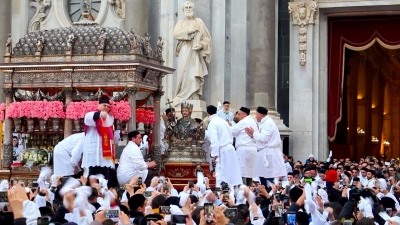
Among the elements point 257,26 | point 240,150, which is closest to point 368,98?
point 257,26

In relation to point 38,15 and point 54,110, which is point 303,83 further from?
point 54,110

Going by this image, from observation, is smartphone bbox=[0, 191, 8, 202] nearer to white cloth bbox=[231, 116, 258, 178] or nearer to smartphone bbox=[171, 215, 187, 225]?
smartphone bbox=[171, 215, 187, 225]

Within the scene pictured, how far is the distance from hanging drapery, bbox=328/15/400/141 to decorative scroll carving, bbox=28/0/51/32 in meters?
8.46

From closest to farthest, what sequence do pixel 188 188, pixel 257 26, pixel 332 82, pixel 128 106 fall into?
pixel 188 188
pixel 128 106
pixel 257 26
pixel 332 82

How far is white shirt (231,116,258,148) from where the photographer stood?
1995cm

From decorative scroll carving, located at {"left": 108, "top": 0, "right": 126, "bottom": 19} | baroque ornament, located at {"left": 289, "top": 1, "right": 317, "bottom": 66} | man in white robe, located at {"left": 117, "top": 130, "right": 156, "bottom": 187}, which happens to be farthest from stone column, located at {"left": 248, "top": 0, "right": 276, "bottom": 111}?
man in white robe, located at {"left": 117, "top": 130, "right": 156, "bottom": 187}

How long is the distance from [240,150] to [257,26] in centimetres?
691

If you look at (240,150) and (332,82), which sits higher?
(332,82)

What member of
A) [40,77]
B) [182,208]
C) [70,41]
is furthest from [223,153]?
[182,208]

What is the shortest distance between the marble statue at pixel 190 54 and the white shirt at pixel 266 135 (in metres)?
5.09

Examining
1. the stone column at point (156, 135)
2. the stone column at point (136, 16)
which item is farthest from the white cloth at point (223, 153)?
the stone column at point (136, 16)

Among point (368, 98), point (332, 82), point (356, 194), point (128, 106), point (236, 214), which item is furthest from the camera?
point (368, 98)

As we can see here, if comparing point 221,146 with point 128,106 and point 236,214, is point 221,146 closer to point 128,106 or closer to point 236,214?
point 128,106

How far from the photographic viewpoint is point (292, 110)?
2784cm
